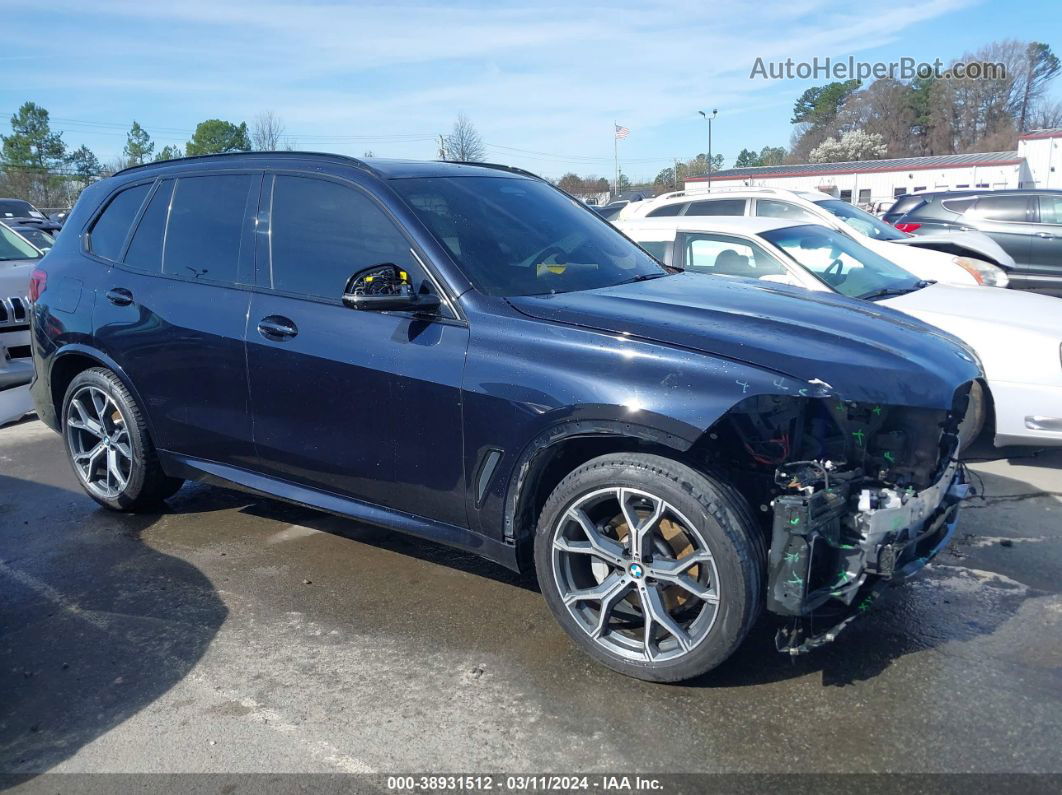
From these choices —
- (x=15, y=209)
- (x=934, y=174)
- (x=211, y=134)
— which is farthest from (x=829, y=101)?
(x=15, y=209)

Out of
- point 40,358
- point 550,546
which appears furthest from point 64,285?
point 550,546

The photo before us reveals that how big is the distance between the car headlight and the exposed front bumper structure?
5.89 m

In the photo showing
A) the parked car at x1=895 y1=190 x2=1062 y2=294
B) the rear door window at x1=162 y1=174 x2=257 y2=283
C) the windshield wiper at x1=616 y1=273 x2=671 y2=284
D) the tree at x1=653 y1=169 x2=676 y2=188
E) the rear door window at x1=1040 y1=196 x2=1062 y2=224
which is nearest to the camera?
the windshield wiper at x1=616 y1=273 x2=671 y2=284

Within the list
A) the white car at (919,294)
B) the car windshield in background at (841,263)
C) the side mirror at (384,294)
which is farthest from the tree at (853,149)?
the side mirror at (384,294)

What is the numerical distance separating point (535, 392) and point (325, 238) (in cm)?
139

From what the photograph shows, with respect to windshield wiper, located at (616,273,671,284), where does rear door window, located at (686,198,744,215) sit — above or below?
above

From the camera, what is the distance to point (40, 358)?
5082 mm

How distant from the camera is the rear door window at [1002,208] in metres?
13.8

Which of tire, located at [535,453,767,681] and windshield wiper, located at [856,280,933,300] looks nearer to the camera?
tire, located at [535,453,767,681]

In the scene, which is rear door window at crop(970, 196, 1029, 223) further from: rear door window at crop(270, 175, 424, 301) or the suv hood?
rear door window at crop(270, 175, 424, 301)

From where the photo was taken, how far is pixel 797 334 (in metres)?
3.15

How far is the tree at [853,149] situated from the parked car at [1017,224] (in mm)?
80377

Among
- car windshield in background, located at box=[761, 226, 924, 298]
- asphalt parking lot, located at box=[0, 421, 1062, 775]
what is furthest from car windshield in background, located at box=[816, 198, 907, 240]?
asphalt parking lot, located at box=[0, 421, 1062, 775]

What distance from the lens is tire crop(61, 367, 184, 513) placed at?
466 cm
